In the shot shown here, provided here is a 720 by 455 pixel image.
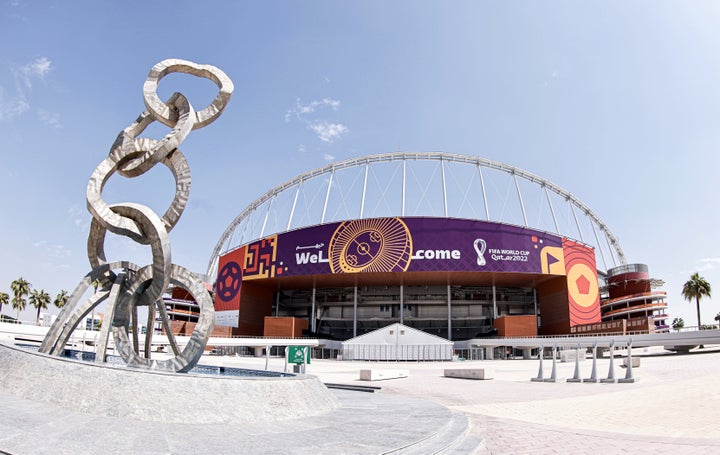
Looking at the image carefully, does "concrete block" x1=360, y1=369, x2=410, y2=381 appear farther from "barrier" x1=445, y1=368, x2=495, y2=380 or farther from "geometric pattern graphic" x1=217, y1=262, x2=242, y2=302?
"geometric pattern graphic" x1=217, y1=262, x2=242, y2=302

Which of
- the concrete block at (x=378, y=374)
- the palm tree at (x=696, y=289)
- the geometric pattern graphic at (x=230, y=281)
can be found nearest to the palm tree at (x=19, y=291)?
the geometric pattern graphic at (x=230, y=281)

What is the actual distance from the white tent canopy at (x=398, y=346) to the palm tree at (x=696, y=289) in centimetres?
5292

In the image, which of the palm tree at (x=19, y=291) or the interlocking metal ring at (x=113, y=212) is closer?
the interlocking metal ring at (x=113, y=212)

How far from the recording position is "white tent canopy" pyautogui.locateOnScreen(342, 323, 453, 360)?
5425 centimetres

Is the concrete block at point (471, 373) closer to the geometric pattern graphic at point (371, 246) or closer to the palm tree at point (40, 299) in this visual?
the geometric pattern graphic at point (371, 246)

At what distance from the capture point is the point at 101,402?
8562 mm

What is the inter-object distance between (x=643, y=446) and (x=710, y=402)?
8.16 metres

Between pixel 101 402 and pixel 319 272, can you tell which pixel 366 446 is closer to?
Result: pixel 101 402

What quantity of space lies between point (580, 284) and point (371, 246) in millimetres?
31713

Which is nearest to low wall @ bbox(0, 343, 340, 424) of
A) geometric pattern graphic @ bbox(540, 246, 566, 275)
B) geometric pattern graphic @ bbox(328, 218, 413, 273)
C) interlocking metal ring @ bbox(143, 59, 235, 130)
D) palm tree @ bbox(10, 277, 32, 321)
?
interlocking metal ring @ bbox(143, 59, 235, 130)

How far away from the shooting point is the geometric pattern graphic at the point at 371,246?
61.1 metres

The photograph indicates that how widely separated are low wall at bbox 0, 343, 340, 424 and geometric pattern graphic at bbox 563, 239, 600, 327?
62.5 m

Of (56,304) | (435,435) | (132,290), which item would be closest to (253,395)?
(435,435)

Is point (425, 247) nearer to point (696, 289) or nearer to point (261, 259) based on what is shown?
point (261, 259)
